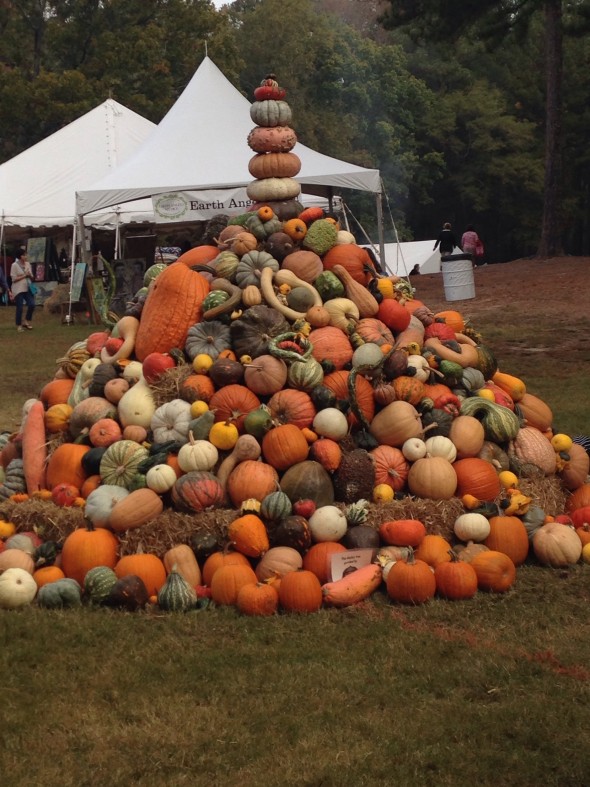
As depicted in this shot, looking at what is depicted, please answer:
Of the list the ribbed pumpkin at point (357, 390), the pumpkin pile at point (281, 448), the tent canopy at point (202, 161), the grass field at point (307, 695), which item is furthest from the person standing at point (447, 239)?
the grass field at point (307, 695)

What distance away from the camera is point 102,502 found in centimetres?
644

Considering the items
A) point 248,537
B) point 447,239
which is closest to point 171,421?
point 248,537

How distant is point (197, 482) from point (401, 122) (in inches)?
1974

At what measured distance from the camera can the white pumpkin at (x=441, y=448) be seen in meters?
6.80

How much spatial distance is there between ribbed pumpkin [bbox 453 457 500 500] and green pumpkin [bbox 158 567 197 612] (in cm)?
189

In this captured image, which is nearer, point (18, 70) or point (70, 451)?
point (70, 451)

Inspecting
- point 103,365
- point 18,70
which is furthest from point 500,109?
point 103,365

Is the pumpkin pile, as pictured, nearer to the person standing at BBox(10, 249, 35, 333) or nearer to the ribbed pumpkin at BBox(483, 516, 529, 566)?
the ribbed pumpkin at BBox(483, 516, 529, 566)

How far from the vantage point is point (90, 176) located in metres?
27.4

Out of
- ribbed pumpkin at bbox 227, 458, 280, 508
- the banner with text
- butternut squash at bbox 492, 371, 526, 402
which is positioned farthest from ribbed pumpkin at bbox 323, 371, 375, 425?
the banner with text

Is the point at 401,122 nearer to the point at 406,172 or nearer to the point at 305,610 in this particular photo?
the point at 406,172

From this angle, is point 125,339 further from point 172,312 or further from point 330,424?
point 330,424

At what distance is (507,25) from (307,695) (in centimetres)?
2608

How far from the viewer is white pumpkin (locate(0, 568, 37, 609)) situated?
5.84m
